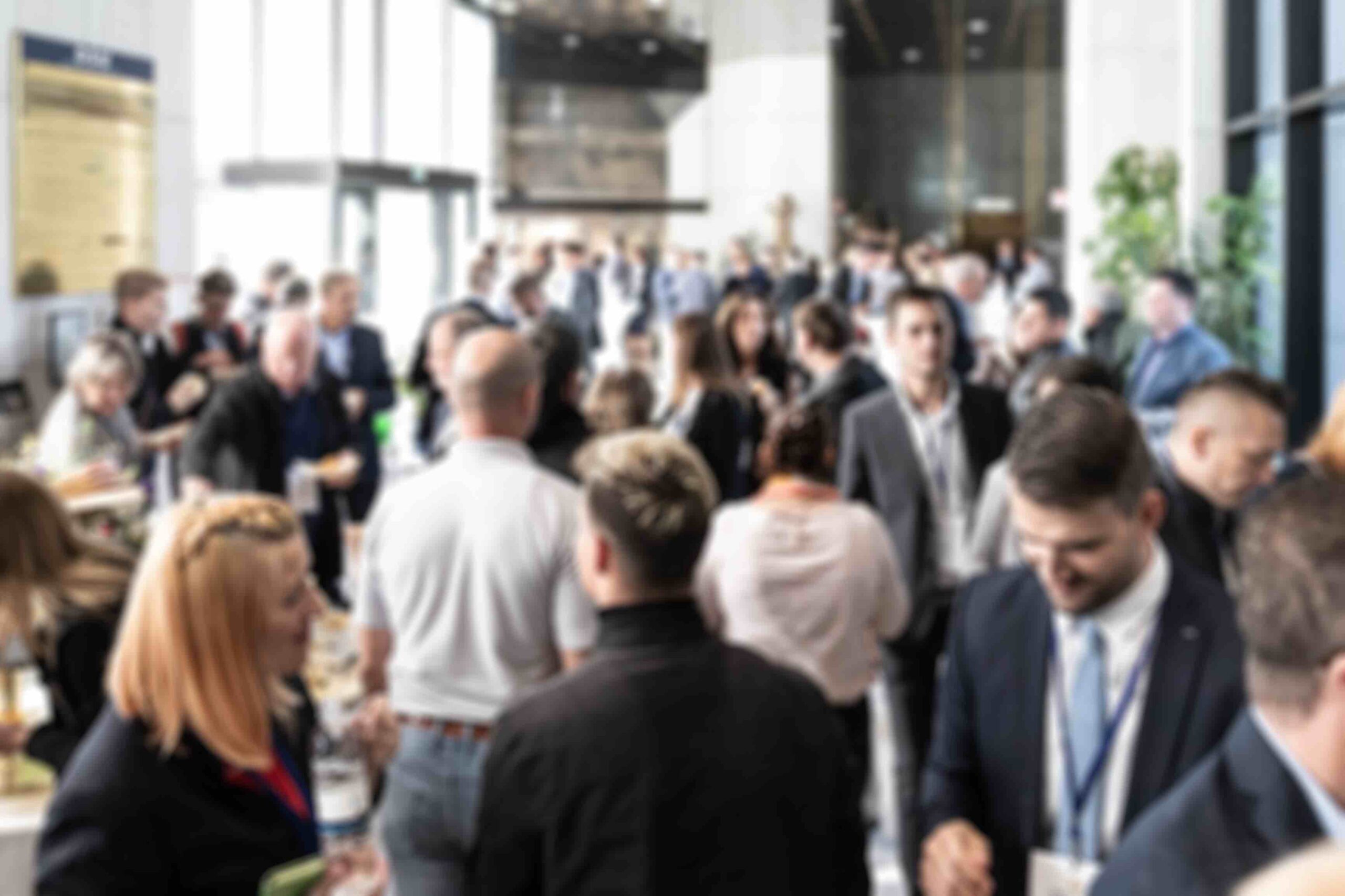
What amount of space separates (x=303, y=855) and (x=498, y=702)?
111 cm

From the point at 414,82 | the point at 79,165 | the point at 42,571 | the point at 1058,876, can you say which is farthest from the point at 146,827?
the point at 414,82

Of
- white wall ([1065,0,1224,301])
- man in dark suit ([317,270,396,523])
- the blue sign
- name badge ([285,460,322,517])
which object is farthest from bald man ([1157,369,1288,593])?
white wall ([1065,0,1224,301])

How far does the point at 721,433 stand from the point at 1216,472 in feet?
8.46

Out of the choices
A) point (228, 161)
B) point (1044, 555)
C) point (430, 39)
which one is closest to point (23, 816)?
point (1044, 555)

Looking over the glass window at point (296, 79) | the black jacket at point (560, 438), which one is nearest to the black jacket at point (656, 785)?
the black jacket at point (560, 438)

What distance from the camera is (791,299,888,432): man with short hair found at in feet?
20.3

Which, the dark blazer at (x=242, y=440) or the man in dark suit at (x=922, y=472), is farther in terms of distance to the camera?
the dark blazer at (x=242, y=440)

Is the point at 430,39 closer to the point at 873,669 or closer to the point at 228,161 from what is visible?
the point at 228,161

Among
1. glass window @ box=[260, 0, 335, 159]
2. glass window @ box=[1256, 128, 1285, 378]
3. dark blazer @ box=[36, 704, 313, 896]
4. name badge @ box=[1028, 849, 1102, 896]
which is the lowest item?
name badge @ box=[1028, 849, 1102, 896]

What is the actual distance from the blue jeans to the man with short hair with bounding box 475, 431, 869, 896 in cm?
95

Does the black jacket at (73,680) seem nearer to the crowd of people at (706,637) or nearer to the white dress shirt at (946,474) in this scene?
the crowd of people at (706,637)

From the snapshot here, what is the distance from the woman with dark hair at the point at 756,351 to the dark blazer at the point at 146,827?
212 inches

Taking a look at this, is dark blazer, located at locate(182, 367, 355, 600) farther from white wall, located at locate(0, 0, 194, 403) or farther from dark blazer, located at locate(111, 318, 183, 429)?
white wall, located at locate(0, 0, 194, 403)

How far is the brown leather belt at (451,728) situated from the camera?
129 inches
